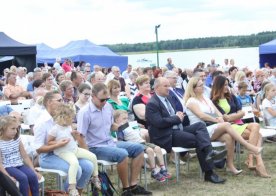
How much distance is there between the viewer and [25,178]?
Answer: 4473 mm

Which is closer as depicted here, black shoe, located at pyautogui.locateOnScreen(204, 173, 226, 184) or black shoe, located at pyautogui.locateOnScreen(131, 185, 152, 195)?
black shoe, located at pyautogui.locateOnScreen(131, 185, 152, 195)

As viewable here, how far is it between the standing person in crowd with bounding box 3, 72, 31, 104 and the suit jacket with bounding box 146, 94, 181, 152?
327 centimetres

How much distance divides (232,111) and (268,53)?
14084 mm

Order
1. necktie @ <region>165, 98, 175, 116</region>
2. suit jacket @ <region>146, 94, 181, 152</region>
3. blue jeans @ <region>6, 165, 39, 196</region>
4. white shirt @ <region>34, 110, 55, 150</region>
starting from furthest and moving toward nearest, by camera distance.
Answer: necktie @ <region>165, 98, 175, 116</region> → suit jacket @ <region>146, 94, 181, 152</region> → white shirt @ <region>34, 110, 55, 150</region> → blue jeans @ <region>6, 165, 39, 196</region>

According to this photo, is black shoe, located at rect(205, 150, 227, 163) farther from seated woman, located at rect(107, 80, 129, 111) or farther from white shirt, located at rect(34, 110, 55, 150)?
white shirt, located at rect(34, 110, 55, 150)

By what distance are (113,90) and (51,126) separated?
1729 millimetres

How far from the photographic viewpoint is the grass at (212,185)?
5.66 m

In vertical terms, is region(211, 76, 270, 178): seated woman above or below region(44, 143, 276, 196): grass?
above

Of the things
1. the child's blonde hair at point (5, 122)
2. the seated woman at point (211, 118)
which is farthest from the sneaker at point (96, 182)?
the seated woman at point (211, 118)

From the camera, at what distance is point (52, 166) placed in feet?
16.3

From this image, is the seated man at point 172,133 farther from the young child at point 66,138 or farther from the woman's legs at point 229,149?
the young child at point 66,138

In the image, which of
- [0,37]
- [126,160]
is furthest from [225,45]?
[126,160]

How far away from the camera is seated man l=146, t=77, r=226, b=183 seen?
605cm

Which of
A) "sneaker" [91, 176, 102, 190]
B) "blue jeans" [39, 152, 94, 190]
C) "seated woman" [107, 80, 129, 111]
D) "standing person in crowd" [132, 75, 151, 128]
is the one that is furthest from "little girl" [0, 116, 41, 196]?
"standing person in crowd" [132, 75, 151, 128]
